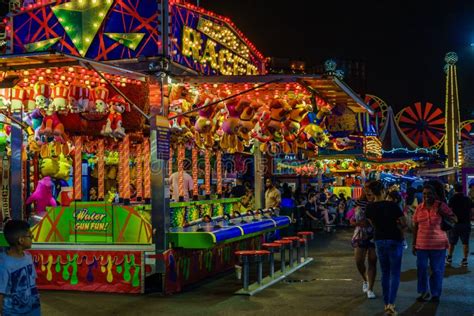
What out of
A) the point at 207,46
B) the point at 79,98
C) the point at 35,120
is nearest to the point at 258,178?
the point at 207,46

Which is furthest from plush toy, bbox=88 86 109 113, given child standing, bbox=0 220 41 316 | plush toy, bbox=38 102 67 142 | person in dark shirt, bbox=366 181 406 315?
child standing, bbox=0 220 41 316

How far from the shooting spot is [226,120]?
1328cm

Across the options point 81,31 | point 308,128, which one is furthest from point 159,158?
point 308,128

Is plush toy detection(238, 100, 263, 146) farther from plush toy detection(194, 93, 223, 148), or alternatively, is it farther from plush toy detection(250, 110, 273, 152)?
plush toy detection(194, 93, 223, 148)

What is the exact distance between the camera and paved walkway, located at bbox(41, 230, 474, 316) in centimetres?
972

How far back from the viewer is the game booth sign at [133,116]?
37.2ft

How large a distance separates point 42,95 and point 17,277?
657cm

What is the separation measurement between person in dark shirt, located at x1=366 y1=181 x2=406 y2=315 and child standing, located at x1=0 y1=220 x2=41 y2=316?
16.9 ft

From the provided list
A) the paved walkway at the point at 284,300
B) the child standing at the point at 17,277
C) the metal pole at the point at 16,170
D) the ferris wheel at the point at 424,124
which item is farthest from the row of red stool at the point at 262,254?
the ferris wheel at the point at 424,124

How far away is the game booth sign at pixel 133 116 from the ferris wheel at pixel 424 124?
4351 centimetres

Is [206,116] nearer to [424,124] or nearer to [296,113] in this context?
[296,113]

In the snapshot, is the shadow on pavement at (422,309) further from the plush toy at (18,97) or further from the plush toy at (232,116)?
the plush toy at (18,97)

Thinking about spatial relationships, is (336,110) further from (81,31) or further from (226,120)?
(81,31)

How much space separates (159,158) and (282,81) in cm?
247
